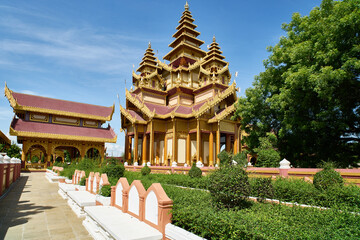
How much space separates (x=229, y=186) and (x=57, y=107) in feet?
105

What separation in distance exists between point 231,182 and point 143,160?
63.8 ft

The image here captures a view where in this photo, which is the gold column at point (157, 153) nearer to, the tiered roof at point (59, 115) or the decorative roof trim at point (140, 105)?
the decorative roof trim at point (140, 105)

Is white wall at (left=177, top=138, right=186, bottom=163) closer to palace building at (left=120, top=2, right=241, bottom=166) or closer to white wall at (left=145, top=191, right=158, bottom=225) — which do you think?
palace building at (left=120, top=2, right=241, bottom=166)

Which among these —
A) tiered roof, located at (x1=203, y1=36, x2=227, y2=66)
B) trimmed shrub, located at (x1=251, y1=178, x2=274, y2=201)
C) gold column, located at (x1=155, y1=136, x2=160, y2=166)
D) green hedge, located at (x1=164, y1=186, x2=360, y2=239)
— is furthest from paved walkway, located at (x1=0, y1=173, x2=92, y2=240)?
tiered roof, located at (x1=203, y1=36, x2=227, y2=66)

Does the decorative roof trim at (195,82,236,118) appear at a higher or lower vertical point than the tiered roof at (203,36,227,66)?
lower

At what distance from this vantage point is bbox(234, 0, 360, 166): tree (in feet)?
35.5

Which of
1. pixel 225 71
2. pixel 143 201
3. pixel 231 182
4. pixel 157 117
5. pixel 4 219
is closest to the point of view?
pixel 231 182

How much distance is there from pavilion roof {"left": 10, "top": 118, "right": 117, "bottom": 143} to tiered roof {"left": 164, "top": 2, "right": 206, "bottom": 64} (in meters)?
13.7

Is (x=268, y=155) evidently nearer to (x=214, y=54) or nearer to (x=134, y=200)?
(x=134, y=200)

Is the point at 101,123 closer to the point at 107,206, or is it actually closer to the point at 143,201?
the point at 107,206

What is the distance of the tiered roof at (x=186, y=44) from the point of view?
95.2 feet

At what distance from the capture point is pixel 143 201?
602cm

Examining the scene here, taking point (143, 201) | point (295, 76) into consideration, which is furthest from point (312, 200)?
point (295, 76)

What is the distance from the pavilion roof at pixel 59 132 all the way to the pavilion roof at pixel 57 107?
1.65m
